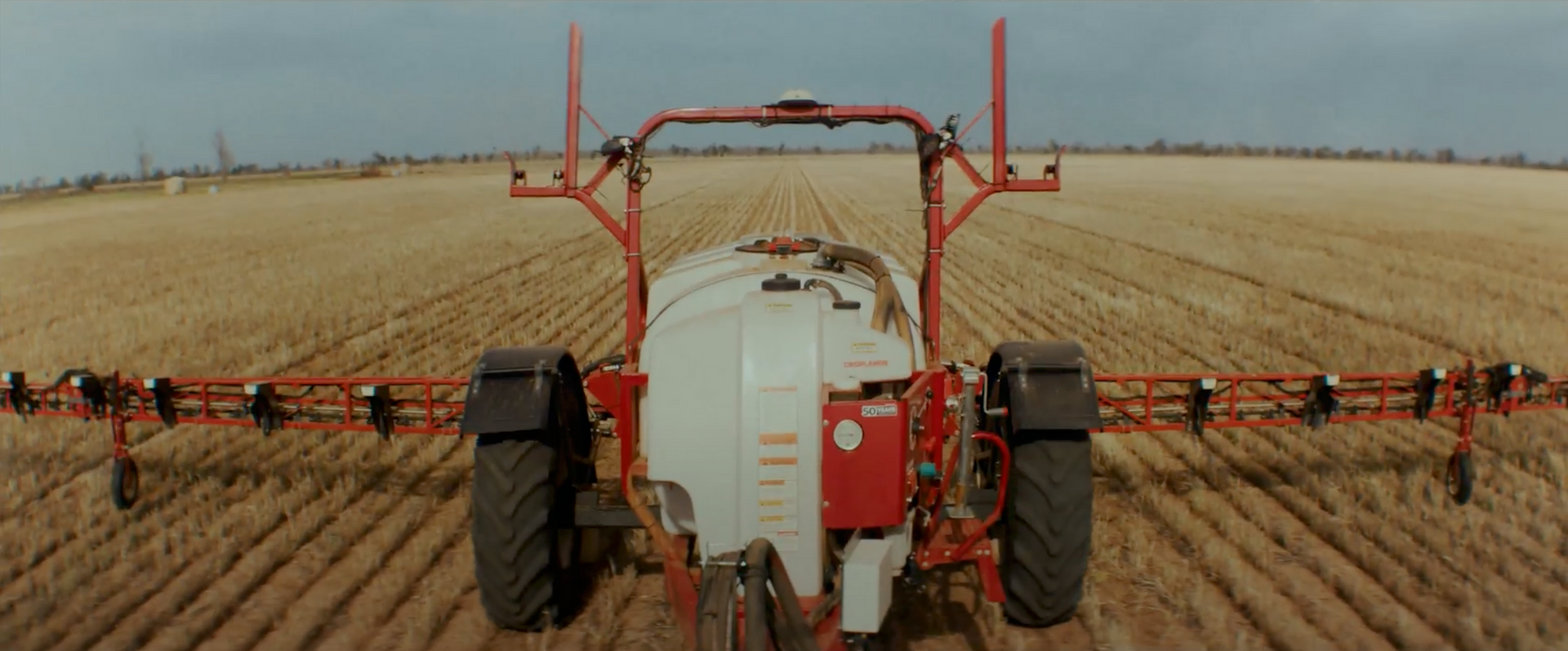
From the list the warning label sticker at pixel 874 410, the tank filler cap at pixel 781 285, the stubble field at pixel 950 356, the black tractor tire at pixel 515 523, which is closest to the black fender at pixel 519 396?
the black tractor tire at pixel 515 523

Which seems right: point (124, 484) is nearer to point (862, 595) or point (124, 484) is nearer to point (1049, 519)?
point (862, 595)

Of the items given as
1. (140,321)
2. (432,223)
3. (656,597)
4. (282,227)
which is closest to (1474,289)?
(656,597)

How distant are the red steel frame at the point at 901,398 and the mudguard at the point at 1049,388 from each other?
24 cm

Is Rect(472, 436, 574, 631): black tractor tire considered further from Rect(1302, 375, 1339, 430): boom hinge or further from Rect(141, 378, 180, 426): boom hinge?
Rect(1302, 375, 1339, 430): boom hinge

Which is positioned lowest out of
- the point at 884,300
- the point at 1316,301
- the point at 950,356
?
the point at 950,356

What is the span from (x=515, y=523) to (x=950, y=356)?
21.6 feet

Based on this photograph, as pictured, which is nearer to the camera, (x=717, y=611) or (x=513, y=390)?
(x=717, y=611)

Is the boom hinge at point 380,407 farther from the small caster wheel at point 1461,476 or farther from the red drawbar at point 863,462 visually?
the small caster wheel at point 1461,476

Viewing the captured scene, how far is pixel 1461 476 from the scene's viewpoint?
6.30 m

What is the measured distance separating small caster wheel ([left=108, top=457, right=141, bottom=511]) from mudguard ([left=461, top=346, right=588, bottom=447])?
300 centimetres

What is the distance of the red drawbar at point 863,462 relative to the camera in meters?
3.66

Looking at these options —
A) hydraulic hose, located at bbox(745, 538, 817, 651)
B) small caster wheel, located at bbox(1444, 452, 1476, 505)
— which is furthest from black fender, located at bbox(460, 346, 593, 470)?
small caster wheel, located at bbox(1444, 452, 1476, 505)

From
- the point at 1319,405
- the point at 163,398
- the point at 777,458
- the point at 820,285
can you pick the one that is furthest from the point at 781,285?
the point at 163,398

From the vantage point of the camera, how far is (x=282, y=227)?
2941 cm
